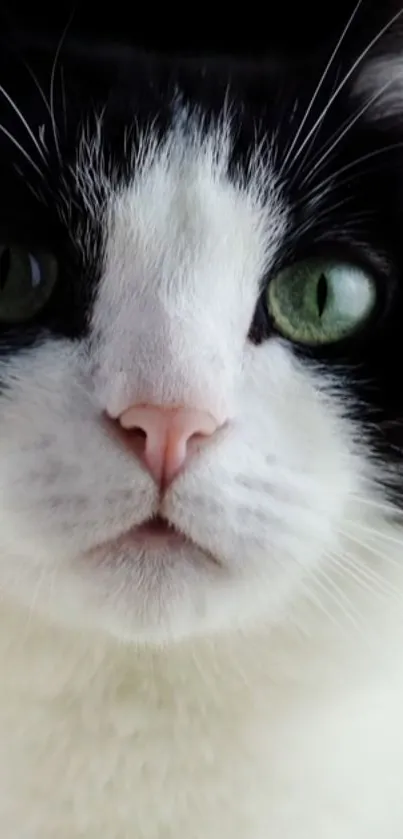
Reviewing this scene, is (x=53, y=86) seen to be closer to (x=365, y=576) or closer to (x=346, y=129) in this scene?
(x=346, y=129)

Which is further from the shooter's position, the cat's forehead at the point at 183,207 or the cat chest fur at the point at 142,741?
the cat chest fur at the point at 142,741

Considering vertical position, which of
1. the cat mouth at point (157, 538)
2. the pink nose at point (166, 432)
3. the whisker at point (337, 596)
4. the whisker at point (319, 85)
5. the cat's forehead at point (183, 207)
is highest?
the whisker at point (319, 85)

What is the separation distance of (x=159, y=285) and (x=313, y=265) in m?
0.12

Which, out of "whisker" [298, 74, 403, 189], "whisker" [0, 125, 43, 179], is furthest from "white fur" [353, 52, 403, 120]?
"whisker" [0, 125, 43, 179]

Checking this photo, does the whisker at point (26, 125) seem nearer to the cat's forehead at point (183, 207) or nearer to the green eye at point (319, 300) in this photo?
the cat's forehead at point (183, 207)

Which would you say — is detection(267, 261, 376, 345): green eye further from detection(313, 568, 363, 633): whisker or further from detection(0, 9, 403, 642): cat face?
detection(313, 568, 363, 633): whisker

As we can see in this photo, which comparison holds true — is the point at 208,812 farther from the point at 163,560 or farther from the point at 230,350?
the point at 230,350

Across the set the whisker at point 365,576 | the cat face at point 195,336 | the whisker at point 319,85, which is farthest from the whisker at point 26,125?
the whisker at point 365,576

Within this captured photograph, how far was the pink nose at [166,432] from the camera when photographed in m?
0.57

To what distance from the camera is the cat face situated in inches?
22.7

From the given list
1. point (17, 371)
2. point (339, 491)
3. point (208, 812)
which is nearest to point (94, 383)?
point (17, 371)

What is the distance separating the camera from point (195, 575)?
61 cm

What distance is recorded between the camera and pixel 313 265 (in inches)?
25.9

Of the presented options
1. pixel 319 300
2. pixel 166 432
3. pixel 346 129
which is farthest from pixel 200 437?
pixel 346 129
